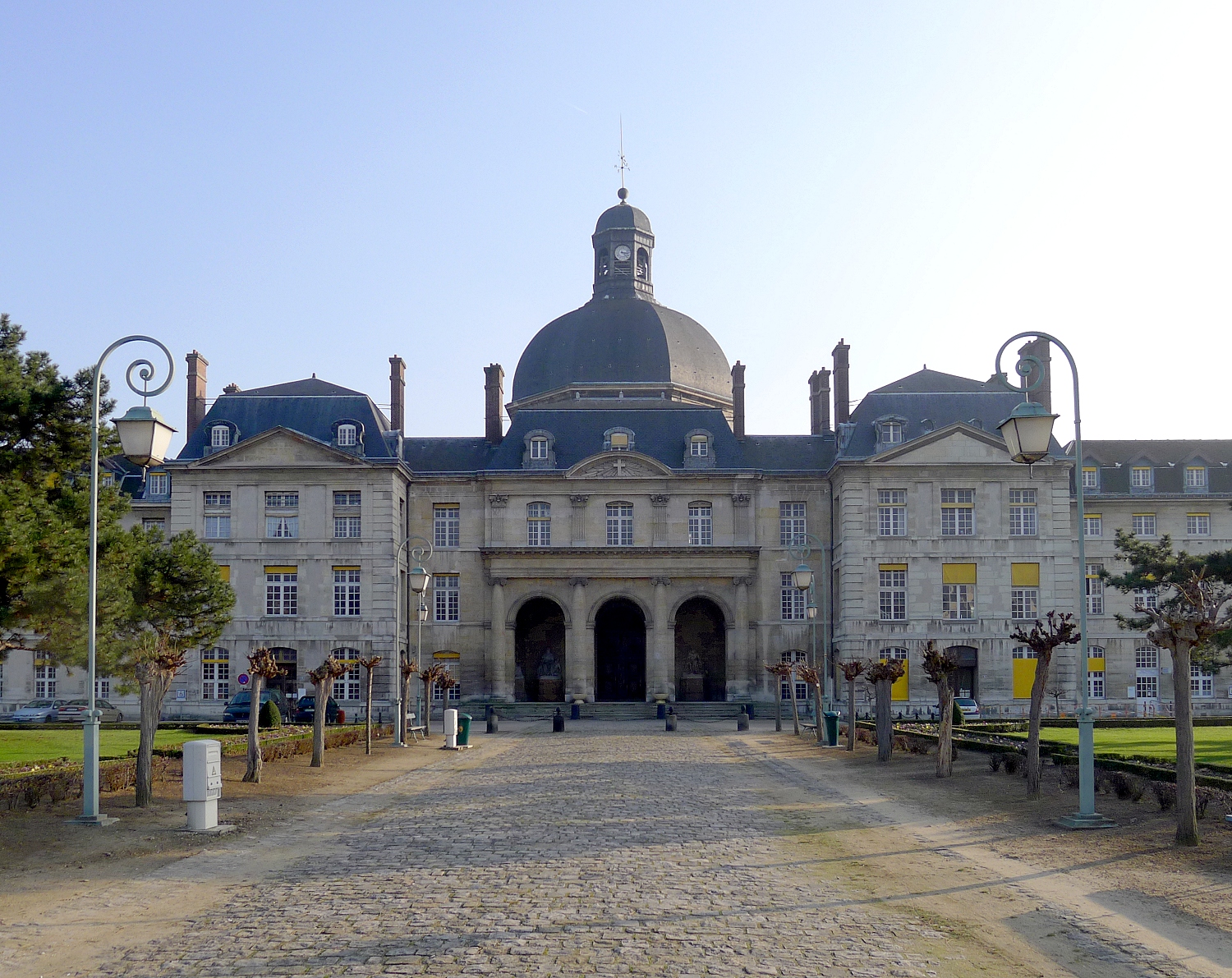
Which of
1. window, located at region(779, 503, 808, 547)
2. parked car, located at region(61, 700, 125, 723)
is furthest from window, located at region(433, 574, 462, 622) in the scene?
window, located at region(779, 503, 808, 547)

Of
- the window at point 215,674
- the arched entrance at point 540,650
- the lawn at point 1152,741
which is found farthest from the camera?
the arched entrance at point 540,650

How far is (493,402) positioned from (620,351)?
8.15 meters

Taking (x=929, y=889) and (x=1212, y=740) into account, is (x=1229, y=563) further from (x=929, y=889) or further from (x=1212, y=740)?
(x=929, y=889)

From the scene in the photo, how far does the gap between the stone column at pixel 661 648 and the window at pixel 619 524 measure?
2.21m

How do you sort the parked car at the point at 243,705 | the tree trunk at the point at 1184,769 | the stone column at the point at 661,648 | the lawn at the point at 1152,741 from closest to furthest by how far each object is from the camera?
the tree trunk at the point at 1184,769, the lawn at the point at 1152,741, the parked car at the point at 243,705, the stone column at the point at 661,648

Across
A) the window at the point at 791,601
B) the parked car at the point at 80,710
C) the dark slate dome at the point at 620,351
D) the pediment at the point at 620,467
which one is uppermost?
the dark slate dome at the point at 620,351

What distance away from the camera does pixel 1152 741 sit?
103 feet

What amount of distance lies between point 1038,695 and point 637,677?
42.5 m

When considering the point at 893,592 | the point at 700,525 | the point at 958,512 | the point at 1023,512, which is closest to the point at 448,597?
the point at 700,525

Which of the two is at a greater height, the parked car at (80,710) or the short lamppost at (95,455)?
the short lamppost at (95,455)

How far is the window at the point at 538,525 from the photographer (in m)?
58.2

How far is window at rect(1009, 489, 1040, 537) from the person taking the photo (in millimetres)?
56188

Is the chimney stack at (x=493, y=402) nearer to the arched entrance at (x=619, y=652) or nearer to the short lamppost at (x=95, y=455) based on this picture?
the arched entrance at (x=619, y=652)

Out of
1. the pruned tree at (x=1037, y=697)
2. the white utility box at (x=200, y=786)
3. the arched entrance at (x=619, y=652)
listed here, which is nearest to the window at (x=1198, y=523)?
the arched entrance at (x=619, y=652)
